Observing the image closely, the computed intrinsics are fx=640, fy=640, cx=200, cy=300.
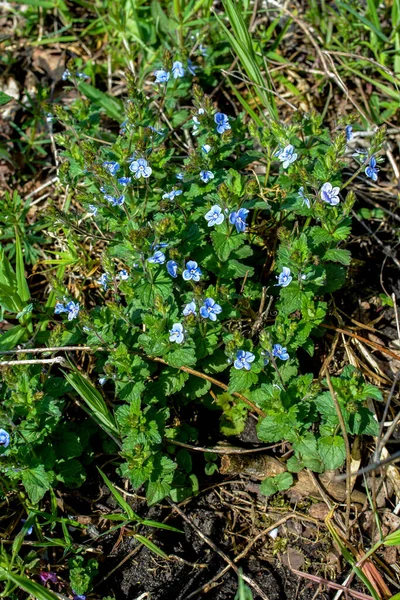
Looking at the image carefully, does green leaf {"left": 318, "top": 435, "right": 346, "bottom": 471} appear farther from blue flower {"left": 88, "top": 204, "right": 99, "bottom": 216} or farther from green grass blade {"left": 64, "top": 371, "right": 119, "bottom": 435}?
blue flower {"left": 88, "top": 204, "right": 99, "bottom": 216}

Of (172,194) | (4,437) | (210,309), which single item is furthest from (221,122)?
(4,437)

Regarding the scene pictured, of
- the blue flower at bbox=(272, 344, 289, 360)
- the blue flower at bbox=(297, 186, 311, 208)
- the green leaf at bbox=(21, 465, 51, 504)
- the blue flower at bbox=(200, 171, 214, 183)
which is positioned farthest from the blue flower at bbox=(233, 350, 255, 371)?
the green leaf at bbox=(21, 465, 51, 504)

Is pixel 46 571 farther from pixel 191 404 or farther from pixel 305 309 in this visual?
pixel 305 309

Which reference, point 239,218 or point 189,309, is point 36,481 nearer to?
point 189,309

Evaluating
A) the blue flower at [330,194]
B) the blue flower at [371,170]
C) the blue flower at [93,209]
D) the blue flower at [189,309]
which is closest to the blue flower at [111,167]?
the blue flower at [93,209]

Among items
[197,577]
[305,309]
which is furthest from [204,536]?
[305,309]

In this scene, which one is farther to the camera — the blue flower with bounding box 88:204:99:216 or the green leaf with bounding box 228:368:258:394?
the blue flower with bounding box 88:204:99:216
